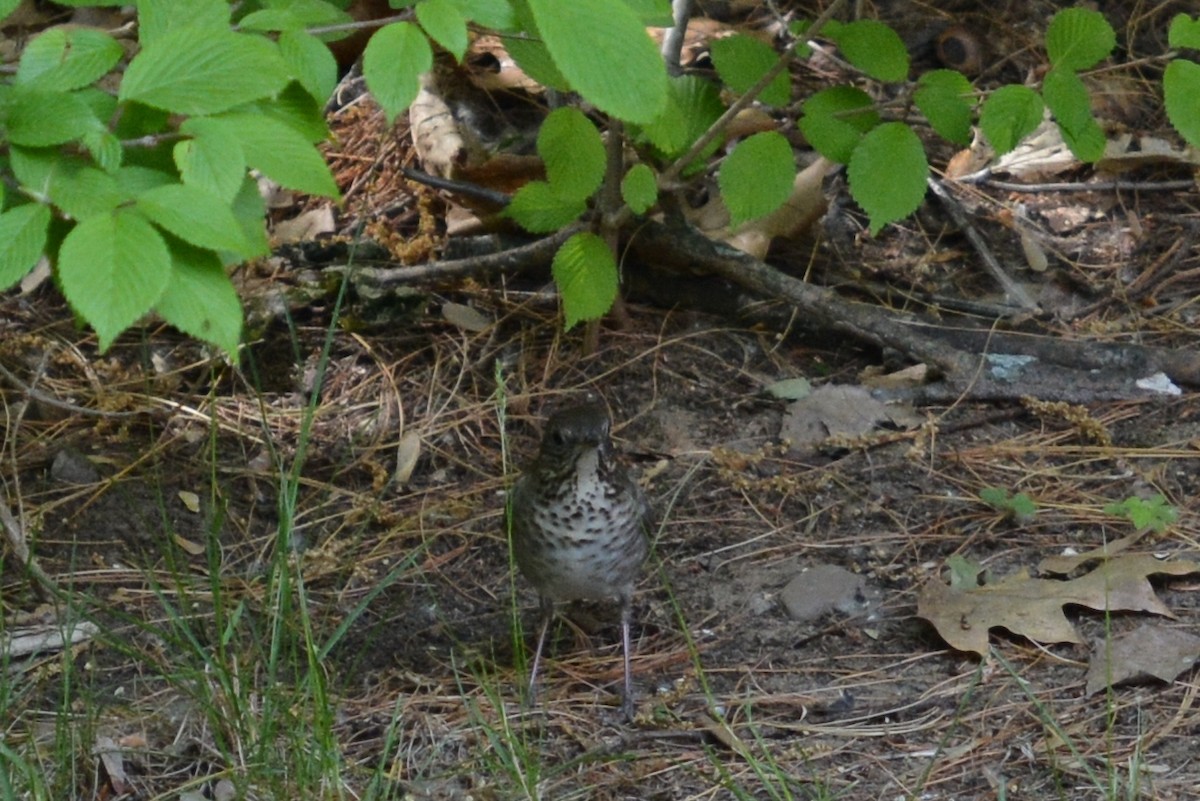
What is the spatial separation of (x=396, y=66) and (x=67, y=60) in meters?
0.49

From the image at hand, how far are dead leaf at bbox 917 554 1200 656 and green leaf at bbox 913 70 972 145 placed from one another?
3.73 feet

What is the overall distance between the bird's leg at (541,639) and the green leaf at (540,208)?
104 centimetres

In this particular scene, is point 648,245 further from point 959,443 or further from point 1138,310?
point 1138,310

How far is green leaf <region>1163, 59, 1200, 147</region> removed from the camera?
3.31m

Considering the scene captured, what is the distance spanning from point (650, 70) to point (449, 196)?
116 inches

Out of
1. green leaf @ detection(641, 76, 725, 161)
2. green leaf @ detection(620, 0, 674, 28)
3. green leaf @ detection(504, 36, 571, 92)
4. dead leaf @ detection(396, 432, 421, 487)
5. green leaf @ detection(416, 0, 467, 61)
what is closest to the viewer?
green leaf @ detection(416, 0, 467, 61)

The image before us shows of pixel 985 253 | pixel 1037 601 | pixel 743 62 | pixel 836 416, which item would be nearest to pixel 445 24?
pixel 743 62

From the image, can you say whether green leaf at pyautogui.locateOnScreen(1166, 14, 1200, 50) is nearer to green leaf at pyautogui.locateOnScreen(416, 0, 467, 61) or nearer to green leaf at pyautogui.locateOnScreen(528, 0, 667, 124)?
green leaf at pyautogui.locateOnScreen(528, 0, 667, 124)

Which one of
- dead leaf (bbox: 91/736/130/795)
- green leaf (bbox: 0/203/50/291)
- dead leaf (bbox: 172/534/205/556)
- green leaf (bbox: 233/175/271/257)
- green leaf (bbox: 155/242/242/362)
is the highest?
green leaf (bbox: 0/203/50/291)

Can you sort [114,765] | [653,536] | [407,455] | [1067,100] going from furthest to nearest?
1. [407,455]
2. [653,536]
3. [1067,100]
4. [114,765]

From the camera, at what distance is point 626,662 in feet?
11.2

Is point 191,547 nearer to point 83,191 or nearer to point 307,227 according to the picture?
point 307,227

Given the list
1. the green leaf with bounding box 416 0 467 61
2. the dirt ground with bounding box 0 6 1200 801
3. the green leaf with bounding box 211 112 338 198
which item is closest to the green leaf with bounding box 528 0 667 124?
the green leaf with bounding box 416 0 467 61

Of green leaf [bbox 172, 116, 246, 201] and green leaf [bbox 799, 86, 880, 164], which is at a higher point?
green leaf [bbox 172, 116, 246, 201]
